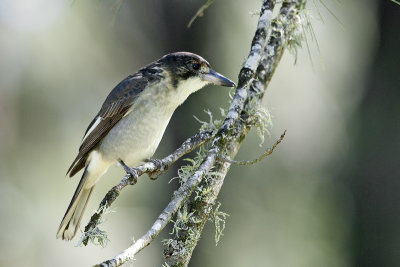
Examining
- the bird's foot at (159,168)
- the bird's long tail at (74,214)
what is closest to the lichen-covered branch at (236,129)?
the bird's foot at (159,168)

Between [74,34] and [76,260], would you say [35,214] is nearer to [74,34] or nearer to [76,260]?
[76,260]

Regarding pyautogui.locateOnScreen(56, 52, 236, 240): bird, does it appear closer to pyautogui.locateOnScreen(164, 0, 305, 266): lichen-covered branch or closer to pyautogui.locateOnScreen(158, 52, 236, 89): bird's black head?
pyautogui.locateOnScreen(158, 52, 236, 89): bird's black head

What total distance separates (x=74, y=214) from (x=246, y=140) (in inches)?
131

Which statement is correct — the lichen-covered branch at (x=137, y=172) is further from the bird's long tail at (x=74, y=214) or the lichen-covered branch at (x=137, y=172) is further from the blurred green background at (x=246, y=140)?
the bird's long tail at (x=74, y=214)

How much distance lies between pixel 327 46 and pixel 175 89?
16.5 feet

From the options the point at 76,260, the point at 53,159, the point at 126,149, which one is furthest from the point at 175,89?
the point at 76,260

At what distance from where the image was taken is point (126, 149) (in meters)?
4.62

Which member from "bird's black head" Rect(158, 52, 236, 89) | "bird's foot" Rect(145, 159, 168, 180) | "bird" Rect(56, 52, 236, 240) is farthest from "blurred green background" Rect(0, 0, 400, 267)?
"bird's foot" Rect(145, 159, 168, 180)

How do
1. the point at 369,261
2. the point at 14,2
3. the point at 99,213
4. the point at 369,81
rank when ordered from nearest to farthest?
the point at 99,213 → the point at 369,261 → the point at 369,81 → the point at 14,2

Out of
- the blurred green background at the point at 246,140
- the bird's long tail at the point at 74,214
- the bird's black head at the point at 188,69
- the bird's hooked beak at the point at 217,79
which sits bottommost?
the blurred green background at the point at 246,140

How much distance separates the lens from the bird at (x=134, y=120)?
4602mm

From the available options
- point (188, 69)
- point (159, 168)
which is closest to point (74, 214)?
point (159, 168)

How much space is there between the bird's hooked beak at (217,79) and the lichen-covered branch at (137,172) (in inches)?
39.6

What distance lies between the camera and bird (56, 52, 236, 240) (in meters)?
4.60
